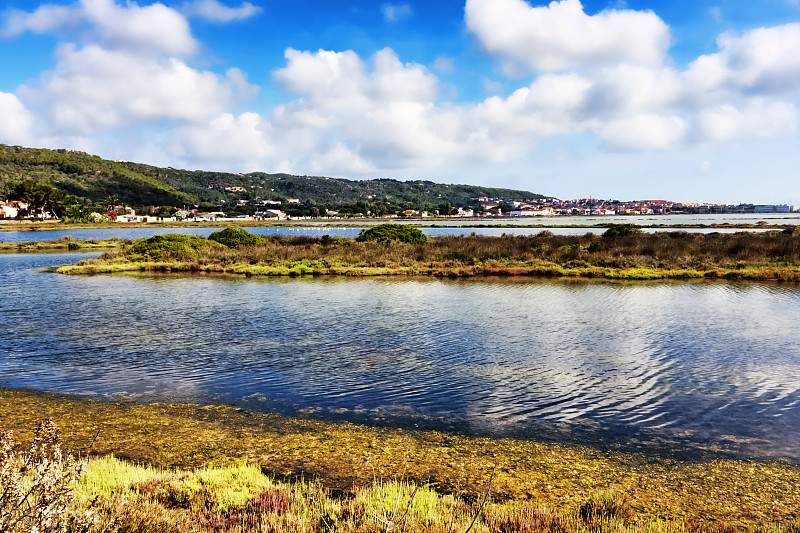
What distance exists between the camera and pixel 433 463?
27.5 feet

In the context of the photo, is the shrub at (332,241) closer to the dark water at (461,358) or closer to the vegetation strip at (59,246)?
the dark water at (461,358)

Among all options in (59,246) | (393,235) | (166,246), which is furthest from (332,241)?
(59,246)

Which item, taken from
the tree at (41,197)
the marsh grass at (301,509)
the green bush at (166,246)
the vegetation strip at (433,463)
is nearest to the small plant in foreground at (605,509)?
the marsh grass at (301,509)

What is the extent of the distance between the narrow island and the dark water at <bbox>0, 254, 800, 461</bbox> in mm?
9600

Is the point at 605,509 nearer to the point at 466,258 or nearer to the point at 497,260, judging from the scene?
the point at 466,258

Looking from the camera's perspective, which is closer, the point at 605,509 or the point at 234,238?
the point at 605,509

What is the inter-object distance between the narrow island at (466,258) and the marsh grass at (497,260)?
64 millimetres

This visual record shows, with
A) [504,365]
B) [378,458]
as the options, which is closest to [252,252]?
[504,365]

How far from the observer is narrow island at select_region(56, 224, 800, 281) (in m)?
37.7

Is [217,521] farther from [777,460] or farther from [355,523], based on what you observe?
[777,460]

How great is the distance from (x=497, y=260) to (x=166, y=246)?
3020 centimetres

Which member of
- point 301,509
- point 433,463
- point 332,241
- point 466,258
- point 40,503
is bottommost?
point 433,463

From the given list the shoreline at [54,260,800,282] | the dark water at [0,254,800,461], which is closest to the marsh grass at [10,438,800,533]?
the dark water at [0,254,800,461]

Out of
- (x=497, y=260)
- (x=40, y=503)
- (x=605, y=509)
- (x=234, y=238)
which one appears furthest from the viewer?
(x=234, y=238)
